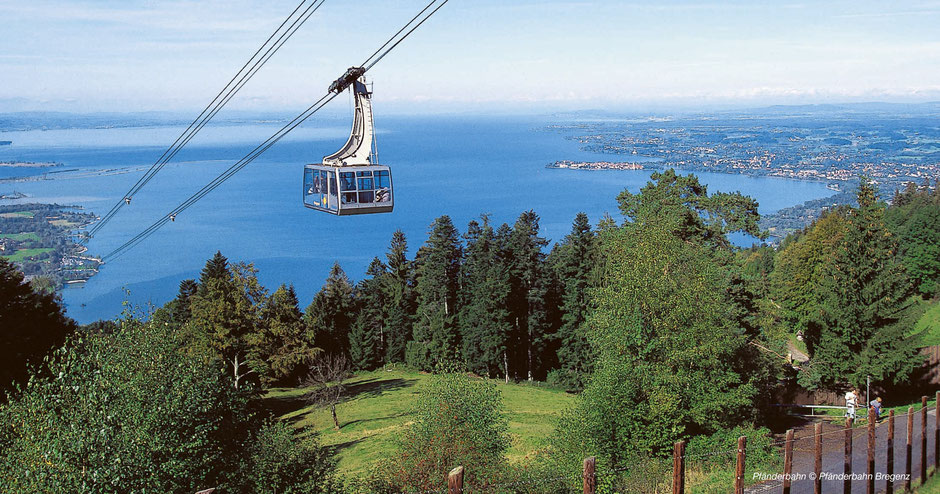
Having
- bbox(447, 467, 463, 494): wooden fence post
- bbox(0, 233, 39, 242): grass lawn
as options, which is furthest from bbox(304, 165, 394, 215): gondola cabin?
bbox(0, 233, 39, 242): grass lawn

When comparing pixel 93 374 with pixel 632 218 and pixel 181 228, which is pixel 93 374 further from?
pixel 181 228

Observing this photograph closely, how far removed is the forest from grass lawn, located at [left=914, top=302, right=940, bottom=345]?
47 centimetres

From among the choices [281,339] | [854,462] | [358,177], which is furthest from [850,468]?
[281,339]

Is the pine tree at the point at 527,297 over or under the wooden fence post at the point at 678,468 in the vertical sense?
under

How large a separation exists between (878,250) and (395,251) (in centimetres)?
3923

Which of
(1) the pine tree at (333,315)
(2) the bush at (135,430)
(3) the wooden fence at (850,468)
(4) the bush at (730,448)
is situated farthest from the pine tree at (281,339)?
(3) the wooden fence at (850,468)

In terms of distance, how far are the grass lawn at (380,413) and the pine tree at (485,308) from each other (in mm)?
2743

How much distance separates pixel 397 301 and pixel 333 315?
598 centimetres

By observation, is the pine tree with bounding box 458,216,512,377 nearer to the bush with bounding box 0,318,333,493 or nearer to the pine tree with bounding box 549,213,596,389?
the pine tree with bounding box 549,213,596,389

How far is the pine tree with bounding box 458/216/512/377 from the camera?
4903cm

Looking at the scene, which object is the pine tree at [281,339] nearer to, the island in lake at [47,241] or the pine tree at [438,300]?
the pine tree at [438,300]

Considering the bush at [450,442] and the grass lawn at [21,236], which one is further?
the grass lawn at [21,236]

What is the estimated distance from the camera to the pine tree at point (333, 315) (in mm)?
58875

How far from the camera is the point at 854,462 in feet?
55.1
